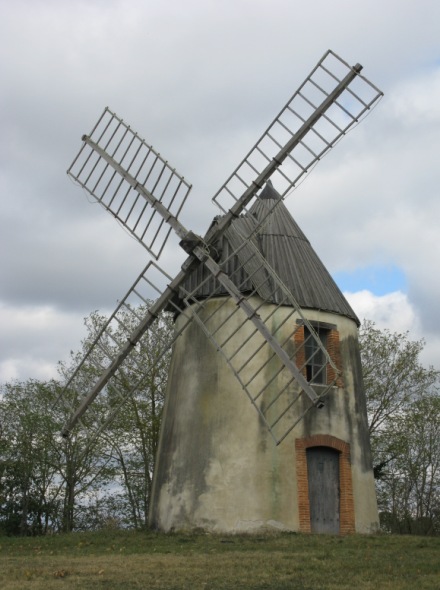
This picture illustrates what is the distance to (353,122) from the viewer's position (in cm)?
1533

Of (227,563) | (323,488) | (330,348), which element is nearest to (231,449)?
(323,488)

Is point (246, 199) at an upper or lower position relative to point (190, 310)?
upper

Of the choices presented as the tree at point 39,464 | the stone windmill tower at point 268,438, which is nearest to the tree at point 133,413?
the tree at point 39,464

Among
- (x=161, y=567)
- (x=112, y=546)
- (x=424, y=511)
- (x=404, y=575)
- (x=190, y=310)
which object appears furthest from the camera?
(x=424, y=511)

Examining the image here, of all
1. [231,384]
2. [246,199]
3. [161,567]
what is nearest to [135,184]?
[246,199]

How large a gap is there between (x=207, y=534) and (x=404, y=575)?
544 cm

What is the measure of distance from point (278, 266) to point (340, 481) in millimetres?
4431

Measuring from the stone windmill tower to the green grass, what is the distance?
2.20ft

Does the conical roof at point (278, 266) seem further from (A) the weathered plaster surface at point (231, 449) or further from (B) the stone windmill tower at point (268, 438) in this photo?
(A) the weathered plaster surface at point (231, 449)

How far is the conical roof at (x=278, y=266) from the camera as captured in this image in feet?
54.5

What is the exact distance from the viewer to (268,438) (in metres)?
15.7

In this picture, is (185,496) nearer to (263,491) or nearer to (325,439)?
(263,491)

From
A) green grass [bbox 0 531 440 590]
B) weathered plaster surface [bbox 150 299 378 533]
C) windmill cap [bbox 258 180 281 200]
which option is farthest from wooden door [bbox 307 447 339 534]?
windmill cap [bbox 258 180 281 200]

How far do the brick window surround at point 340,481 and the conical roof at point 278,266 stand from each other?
8.68 feet
